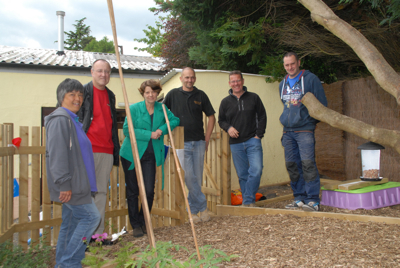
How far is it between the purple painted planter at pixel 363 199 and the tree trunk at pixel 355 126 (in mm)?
2927

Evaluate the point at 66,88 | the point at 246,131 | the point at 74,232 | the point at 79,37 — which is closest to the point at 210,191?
the point at 246,131

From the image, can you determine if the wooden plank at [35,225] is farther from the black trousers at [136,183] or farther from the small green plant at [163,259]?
the small green plant at [163,259]

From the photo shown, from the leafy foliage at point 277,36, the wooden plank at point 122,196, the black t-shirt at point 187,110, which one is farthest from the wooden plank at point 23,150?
the leafy foliage at point 277,36

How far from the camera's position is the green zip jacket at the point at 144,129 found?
3.46 meters

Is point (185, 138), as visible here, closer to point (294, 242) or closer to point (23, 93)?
point (294, 242)

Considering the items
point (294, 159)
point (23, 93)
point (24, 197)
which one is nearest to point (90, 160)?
point (24, 197)

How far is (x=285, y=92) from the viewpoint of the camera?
403 centimetres

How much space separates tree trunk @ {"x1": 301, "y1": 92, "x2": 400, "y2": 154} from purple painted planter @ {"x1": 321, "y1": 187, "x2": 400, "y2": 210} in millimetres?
2927

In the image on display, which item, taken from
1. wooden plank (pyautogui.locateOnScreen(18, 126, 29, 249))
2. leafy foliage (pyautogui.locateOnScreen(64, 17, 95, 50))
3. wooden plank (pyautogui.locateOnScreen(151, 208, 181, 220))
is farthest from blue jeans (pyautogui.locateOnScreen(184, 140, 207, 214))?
leafy foliage (pyautogui.locateOnScreen(64, 17, 95, 50))

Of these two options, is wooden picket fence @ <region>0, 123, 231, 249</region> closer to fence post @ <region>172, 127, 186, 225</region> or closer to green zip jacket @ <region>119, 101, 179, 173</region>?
fence post @ <region>172, 127, 186, 225</region>

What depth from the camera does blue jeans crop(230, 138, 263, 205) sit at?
13.7 feet

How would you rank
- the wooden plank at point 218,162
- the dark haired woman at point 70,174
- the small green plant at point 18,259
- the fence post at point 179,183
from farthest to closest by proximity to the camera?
1. the wooden plank at point 218,162
2. the fence post at point 179,183
3. the small green plant at point 18,259
4. the dark haired woman at point 70,174

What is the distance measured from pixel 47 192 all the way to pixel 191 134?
1850 mm

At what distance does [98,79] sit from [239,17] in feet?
15.7
